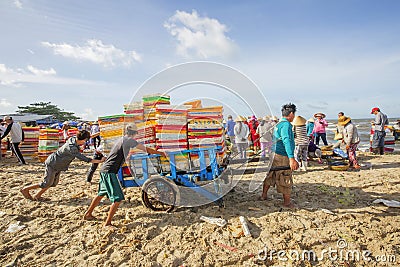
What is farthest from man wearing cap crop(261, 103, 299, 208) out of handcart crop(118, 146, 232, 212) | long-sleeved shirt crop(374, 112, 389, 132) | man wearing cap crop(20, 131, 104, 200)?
long-sleeved shirt crop(374, 112, 389, 132)

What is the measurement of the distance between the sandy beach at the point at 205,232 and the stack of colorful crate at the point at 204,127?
1225 millimetres

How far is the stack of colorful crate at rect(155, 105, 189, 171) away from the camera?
4.07 meters

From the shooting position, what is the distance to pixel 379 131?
9.88 metres

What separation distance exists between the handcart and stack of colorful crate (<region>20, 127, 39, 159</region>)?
8028 millimetres

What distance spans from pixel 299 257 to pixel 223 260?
994 millimetres

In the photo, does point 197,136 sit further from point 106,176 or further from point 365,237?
point 365,237

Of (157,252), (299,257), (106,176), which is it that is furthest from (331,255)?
(106,176)

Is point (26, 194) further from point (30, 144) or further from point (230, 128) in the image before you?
point (230, 128)

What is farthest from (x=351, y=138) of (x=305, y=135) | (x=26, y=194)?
(x=26, y=194)

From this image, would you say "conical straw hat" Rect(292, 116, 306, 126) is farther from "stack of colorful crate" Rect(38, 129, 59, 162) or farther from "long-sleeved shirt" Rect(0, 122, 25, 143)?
"long-sleeved shirt" Rect(0, 122, 25, 143)

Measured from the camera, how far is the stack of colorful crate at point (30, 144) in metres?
9.88

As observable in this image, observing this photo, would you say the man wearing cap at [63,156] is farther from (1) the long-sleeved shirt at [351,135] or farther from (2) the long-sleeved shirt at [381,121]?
(2) the long-sleeved shirt at [381,121]

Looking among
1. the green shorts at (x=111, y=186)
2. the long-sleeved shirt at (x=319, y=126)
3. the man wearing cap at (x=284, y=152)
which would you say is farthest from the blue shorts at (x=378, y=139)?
the green shorts at (x=111, y=186)

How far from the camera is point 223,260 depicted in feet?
9.68
